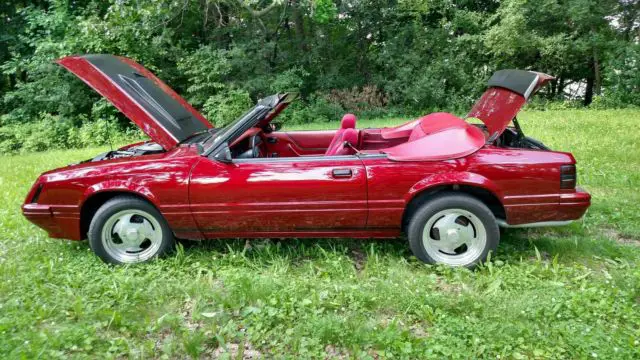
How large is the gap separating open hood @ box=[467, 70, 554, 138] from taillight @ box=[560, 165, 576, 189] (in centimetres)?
54

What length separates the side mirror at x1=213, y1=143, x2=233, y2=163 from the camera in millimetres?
3584

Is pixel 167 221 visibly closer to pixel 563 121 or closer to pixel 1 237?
pixel 1 237

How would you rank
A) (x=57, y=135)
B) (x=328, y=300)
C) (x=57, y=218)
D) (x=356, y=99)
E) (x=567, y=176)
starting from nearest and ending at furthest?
(x=328, y=300) → (x=567, y=176) → (x=57, y=218) → (x=57, y=135) → (x=356, y=99)

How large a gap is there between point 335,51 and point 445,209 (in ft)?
52.1

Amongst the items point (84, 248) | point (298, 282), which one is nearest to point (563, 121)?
point (298, 282)

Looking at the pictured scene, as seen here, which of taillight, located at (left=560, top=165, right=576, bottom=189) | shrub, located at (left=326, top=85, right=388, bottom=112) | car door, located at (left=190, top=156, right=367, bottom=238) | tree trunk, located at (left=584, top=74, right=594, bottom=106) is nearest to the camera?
taillight, located at (left=560, top=165, right=576, bottom=189)

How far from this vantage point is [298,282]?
336 cm

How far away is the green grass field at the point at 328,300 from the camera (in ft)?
8.75

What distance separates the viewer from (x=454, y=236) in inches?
140

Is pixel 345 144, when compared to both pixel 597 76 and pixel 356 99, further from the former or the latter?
pixel 597 76

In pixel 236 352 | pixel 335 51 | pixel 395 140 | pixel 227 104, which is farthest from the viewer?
pixel 335 51

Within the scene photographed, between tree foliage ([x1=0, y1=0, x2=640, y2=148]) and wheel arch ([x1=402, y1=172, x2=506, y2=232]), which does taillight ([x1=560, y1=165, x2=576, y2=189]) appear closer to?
wheel arch ([x1=402, y1=172, x2=506, y2=232])

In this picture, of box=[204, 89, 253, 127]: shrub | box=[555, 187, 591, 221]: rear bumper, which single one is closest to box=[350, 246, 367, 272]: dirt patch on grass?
box=[555, 187, 591, 221]: rear bumper

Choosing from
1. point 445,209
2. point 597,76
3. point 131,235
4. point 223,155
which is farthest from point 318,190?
point 597,76
